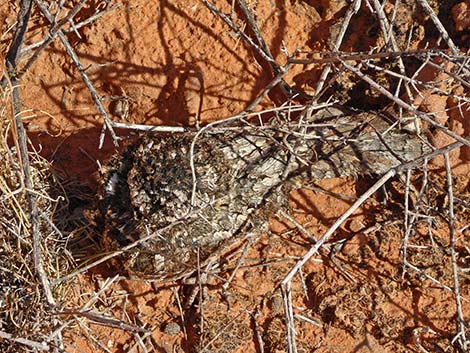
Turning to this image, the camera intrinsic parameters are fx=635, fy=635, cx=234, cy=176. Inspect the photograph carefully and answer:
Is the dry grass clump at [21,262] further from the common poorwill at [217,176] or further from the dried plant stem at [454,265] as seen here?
the dried plant stem at [454,265]

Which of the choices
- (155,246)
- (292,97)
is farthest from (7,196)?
(292,97)

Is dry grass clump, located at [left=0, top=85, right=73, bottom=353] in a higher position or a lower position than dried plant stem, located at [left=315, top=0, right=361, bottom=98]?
lower

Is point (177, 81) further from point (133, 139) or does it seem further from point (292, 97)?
point (292, 97)

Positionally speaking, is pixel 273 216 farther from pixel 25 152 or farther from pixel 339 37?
pixel 25 152

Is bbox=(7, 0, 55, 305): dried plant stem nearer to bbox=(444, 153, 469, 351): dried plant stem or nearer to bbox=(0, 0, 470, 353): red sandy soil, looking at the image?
bbox=(0, 0, 470, 353): red sandy soil

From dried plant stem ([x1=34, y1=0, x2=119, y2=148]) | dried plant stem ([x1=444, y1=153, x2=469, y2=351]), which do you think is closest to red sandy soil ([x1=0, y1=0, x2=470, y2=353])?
dried plant stem ([x1=444, y1=153, x2=469, y2=351])
